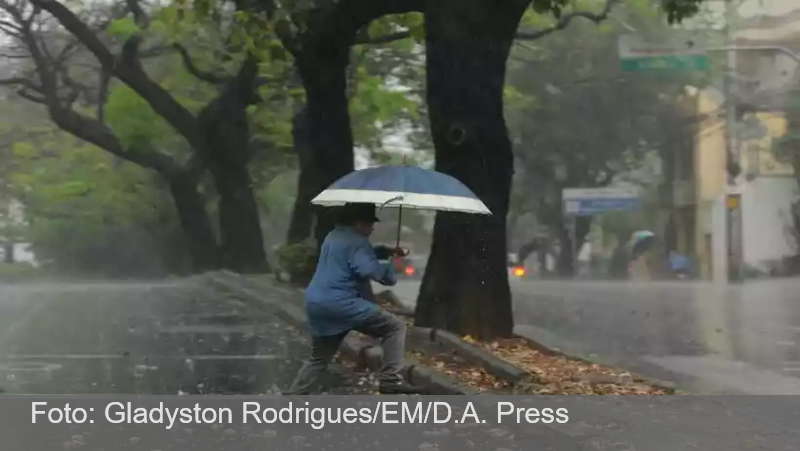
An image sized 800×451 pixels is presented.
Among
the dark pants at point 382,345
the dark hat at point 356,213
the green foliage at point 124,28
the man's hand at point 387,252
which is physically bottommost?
the dark pants at point 382,345

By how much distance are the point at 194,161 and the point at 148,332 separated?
1642mm

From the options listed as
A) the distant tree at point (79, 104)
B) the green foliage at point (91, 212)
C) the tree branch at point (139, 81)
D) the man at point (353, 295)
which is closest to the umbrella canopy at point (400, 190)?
the man at point (353, 295)

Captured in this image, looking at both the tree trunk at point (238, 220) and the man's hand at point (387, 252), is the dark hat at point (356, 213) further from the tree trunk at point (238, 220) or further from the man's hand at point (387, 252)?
the tree trunk at point (238, 220)

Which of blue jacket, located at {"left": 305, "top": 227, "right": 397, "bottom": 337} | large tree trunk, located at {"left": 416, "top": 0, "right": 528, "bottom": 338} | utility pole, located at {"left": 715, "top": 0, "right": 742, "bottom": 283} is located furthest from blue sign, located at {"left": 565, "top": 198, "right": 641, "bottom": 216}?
blue jacket, located at {"left": 305, "top": 227, "right": 397, "bottom": 337}

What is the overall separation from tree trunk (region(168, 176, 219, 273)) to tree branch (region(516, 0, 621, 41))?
2.57m

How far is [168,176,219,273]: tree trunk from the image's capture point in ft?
24.0

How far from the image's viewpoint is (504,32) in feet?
21.8

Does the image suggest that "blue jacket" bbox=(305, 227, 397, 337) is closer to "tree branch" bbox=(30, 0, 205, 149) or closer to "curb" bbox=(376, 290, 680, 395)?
"curb" bbox=(376, 290, 680, 395)

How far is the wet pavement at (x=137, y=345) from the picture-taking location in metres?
5.94

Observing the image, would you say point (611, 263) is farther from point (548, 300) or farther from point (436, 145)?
point (436, 145)

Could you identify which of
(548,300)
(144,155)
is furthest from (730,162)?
(144,155)

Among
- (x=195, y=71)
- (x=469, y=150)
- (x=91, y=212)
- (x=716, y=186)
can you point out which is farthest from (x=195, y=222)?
Answer: (x=716, y=186)

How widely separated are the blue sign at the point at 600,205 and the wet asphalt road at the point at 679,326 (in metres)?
0.53
